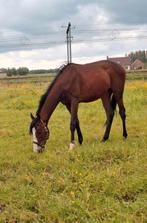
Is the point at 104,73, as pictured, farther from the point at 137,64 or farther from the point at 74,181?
the point at 137,64

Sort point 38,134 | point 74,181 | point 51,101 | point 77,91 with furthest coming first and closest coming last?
point 77,91 < point 51,101 < point 38,134 < point 74,181

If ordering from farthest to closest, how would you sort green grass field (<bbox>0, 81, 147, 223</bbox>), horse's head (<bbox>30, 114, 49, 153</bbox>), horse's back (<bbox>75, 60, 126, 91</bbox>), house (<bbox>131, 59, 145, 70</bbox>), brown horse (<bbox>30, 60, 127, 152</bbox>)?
1. house (<bbox>131, 59, 145, 70</bbox>)
2. horse's back (<bbox>75, 60, 126, 91</bbox>)
3. brown horse (<bbox>30, 60, 127, 152</bbox>)
4. horse's head (<bbox>30, 114, 49, 153</bbox>)
5. green grass field (<bbox>0, 81, 147, 223</bbox>)

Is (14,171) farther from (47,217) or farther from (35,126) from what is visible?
(47,217)

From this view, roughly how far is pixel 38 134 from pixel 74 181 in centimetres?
275

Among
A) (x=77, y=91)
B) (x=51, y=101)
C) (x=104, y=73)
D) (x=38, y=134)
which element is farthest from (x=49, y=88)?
(x=104, y=73)

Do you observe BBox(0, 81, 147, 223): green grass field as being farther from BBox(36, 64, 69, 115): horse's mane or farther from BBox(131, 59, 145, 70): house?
BBox(131, 59, 145, 70): house

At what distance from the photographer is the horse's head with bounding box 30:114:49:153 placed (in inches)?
324

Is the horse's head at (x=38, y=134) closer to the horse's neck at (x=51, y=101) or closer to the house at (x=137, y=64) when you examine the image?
the horse's neck at (x=51, y=101)

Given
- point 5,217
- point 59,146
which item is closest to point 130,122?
point 59,146

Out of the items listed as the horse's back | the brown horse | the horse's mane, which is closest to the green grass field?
the brown horse

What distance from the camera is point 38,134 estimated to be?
27.2 ft

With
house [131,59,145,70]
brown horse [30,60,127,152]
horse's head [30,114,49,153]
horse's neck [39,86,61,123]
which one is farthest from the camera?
house [131,59,145,70]

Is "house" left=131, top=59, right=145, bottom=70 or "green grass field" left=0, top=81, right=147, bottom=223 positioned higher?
"house" left=131, top=59, right=145, bottom=70

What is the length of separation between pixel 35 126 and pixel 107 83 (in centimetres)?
223
